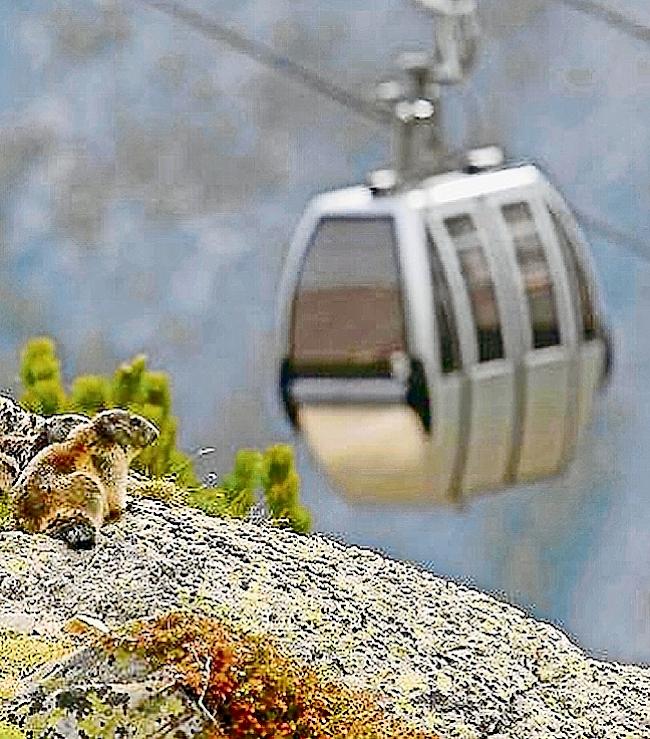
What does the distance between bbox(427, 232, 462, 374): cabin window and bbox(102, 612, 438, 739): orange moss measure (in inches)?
111

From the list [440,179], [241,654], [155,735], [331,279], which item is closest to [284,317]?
[331,279]

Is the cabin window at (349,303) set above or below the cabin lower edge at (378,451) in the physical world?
above

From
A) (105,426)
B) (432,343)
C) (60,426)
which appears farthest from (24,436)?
(432,343)

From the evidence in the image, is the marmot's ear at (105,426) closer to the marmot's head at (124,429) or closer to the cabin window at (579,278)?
the marmot's head at (124,429)

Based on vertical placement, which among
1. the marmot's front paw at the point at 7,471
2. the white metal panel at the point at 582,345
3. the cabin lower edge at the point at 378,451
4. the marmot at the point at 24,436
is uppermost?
the white metal panel at the point at 582,345

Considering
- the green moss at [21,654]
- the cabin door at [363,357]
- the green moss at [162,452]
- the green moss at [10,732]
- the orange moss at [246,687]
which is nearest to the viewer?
the cabin door at [363,357]

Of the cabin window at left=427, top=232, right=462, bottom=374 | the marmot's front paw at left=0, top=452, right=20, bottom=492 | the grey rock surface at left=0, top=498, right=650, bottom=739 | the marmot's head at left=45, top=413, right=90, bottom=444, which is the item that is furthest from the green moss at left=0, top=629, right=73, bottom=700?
the cabin window at left=427, top=232, right=462, bottom=374

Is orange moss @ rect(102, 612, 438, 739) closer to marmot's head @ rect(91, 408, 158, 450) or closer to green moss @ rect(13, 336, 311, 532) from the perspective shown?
marmot's head @ rect(91, 408, 158, 450)

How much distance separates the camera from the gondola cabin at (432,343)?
275 cm

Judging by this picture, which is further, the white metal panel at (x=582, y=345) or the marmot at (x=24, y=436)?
the marmot at (x=24, y=436)

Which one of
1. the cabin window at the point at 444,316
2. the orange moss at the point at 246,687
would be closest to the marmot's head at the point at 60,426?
the orange moss at the point at 246,687

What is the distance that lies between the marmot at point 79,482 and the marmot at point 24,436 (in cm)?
A: 17

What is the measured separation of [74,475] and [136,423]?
27 centimetres

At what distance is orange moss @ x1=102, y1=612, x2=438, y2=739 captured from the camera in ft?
18.2
